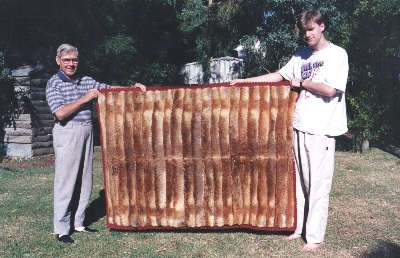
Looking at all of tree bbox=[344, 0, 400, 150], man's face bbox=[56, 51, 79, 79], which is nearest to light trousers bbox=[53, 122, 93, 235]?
man's face bbox=[56, 51, 79, 79]

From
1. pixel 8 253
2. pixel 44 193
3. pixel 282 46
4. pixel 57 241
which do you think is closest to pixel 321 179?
pixel 57 241

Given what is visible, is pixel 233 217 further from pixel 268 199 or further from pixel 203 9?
pixel 203 9

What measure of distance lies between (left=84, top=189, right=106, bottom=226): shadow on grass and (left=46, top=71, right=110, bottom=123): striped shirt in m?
1.42

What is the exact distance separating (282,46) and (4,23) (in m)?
7.42

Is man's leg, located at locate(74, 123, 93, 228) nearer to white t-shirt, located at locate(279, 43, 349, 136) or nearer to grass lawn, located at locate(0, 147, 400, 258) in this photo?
grass lawn, located at locate(0, 147, 400, 258)

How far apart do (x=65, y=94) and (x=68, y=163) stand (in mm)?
700

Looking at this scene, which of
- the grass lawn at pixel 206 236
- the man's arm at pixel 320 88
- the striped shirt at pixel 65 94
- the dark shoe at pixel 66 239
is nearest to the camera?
the man's arm at pixel 320 88

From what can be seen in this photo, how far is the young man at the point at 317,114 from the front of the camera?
391 cm

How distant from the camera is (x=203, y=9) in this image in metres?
15.1

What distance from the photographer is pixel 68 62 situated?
14.2 feet

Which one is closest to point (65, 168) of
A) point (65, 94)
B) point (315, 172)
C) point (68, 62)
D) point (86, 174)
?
point (86, 174)

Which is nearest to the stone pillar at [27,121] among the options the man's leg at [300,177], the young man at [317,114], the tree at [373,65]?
the tree at [373,65]

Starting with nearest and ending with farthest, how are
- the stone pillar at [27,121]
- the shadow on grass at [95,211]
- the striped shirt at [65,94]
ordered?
the striped shirt at [65,94] < the shadow on grass at [95,211] < the stone pillar at [27,121]

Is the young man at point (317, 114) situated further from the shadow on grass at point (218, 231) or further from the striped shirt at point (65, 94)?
the striped shirt at point (65, 94)
